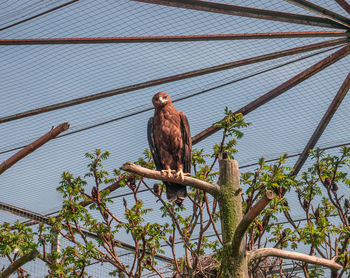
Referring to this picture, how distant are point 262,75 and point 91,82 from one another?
1683 millimetres

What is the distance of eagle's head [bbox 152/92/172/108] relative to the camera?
489 cm

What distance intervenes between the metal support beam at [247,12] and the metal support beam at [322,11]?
0.04m

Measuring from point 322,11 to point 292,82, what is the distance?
1029mm

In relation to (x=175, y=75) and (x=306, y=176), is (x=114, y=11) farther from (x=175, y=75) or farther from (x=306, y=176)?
(x=306, y=176)

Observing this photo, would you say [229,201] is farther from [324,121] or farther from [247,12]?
[324,121]

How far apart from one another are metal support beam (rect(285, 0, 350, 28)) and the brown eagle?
162cm

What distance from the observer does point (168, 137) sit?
487 centimetres

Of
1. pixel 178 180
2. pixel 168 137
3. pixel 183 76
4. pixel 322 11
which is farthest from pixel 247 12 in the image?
pixel 168 137

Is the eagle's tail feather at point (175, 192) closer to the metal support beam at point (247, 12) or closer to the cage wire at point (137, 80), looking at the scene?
the cage wire at point (137, 80)

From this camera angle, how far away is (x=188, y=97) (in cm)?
537

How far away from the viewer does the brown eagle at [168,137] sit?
4797 mm

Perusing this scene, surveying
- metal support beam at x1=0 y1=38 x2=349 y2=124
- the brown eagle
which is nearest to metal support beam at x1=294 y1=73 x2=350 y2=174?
metal support beam at x1=0 y1=38 x2=349 y2=124

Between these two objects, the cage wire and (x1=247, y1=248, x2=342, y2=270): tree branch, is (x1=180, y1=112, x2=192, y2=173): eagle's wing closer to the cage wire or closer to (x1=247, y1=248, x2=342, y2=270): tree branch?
the cage wire

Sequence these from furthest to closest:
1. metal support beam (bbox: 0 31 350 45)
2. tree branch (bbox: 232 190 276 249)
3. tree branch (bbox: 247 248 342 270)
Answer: metal support beam (bbox: 0 31 350 45)
tree branch (bbox: 247 248 342 270)
tree branch (bbox: 232 190 276 249)
